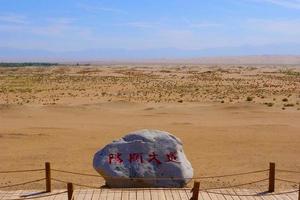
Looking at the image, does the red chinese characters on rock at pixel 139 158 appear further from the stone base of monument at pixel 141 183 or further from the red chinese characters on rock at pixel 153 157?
the stone base of monument at pixel 141 183

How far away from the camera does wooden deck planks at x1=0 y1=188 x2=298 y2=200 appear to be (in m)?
13.3

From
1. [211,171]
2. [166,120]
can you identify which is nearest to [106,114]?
[166,120]

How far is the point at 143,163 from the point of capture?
14375 millimetres

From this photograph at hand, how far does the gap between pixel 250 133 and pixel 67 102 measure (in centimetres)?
1808

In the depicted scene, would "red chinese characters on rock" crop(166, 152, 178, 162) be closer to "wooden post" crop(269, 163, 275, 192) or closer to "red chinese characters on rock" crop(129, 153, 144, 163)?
"red chinese characters on rock" crop(129, 153, 144, 163)

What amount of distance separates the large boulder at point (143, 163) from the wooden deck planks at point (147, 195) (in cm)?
38

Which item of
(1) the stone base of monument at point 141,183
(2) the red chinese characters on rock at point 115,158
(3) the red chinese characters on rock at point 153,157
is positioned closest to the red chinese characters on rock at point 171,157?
(3) the red chinese characters on rock at point 153,157

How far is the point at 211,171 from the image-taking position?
18375mm

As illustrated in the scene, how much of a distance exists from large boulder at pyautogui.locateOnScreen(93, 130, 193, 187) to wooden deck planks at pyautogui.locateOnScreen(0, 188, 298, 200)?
382mm

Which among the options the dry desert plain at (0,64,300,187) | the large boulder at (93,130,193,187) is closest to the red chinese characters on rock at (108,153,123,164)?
the large boulder at (93,130,193,187)

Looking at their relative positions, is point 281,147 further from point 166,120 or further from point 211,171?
point 166,120

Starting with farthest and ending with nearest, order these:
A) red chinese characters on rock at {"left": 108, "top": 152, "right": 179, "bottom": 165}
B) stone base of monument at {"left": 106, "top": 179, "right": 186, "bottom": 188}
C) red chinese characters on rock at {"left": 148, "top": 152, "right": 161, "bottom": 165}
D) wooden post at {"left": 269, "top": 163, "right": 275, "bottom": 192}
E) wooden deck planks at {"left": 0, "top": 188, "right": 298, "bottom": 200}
Result: red chinese characters on rock at {"left": 148, "top": 152, "right": 161, "bottom": 165}
red chinese characters on rock at {"left": 108, "top": 152, "right": 179, "bottom": 165}
stone base of monument at {"left": 106, "top": 179, "right": 186, "bottom": 188}
wooden post at {"left": 269, "top": 163, "right": 275, "bottom": 192}
wooden deck planks at {"left": 0, "top": 188, "right": 298, "bottom": 200}

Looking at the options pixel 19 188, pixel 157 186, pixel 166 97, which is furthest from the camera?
pixel 166 97

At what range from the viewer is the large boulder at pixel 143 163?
14.3m
